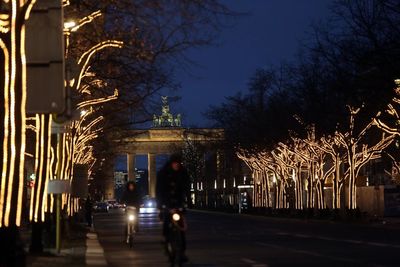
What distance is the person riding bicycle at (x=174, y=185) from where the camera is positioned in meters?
17.5

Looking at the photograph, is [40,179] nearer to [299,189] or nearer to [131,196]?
[131,196]

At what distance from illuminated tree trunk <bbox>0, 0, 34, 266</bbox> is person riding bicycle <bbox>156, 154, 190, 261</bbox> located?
460 cm

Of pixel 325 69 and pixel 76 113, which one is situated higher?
pixel 325 69

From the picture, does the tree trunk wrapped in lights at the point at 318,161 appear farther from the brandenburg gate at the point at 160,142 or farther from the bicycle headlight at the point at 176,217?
the bicycle headlight at the point at 176,217

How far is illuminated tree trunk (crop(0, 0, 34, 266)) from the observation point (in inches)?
499

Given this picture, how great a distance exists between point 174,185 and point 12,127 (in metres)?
4.96

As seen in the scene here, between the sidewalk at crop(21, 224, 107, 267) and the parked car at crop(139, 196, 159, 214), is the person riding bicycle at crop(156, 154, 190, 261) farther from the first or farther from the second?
the sidewalk at crop(21, 224, 107, 267)

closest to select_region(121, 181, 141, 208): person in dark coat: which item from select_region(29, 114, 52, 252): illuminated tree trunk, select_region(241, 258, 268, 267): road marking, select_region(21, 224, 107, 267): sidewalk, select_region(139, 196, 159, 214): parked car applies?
select_region(139, 196, 159, 214): parked car

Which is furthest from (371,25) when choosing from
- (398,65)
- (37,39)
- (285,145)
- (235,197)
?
(235,197)

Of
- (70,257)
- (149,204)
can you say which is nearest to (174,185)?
(70,257)

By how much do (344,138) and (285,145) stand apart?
37.3 ft

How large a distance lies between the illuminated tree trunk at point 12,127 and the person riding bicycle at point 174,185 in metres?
4.60

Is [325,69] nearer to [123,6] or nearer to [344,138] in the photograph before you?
[344,138]

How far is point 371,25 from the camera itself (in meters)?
37.2
